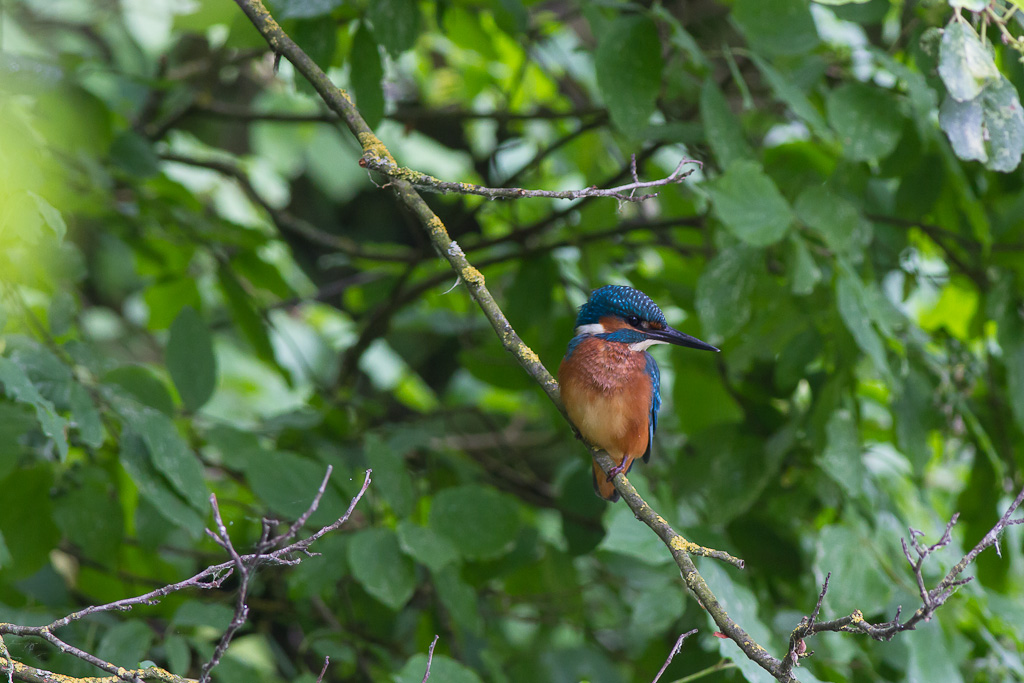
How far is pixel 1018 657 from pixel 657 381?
1.31 meters

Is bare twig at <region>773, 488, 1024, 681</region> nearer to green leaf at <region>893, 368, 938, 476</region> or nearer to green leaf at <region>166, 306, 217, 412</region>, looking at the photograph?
green leaf at <region>893, 368, 938, 476</region>

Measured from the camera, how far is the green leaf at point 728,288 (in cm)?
239

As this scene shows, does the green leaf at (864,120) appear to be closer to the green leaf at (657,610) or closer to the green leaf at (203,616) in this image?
the green leaf at (657,610)

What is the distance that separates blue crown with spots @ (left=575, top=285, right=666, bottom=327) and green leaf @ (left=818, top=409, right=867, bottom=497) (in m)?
0.55

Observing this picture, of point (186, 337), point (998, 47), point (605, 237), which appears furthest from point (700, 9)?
point (186, 337)

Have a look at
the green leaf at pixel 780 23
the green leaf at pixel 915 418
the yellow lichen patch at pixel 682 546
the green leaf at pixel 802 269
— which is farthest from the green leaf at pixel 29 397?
the green leaf at pixel 915 418

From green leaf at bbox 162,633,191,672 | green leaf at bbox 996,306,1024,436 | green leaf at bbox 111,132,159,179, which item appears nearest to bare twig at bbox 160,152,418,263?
green leaf at bbox 111,132,159,179

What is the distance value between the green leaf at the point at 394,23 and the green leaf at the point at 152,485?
45.7 inches

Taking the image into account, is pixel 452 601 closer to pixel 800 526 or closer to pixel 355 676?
pixel 355 676

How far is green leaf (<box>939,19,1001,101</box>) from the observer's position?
68.4 inches

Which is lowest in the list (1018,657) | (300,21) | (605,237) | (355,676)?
(355,676)

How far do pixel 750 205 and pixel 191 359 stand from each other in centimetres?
157

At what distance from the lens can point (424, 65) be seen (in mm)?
4926

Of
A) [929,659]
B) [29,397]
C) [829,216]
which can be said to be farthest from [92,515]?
[929,659]
